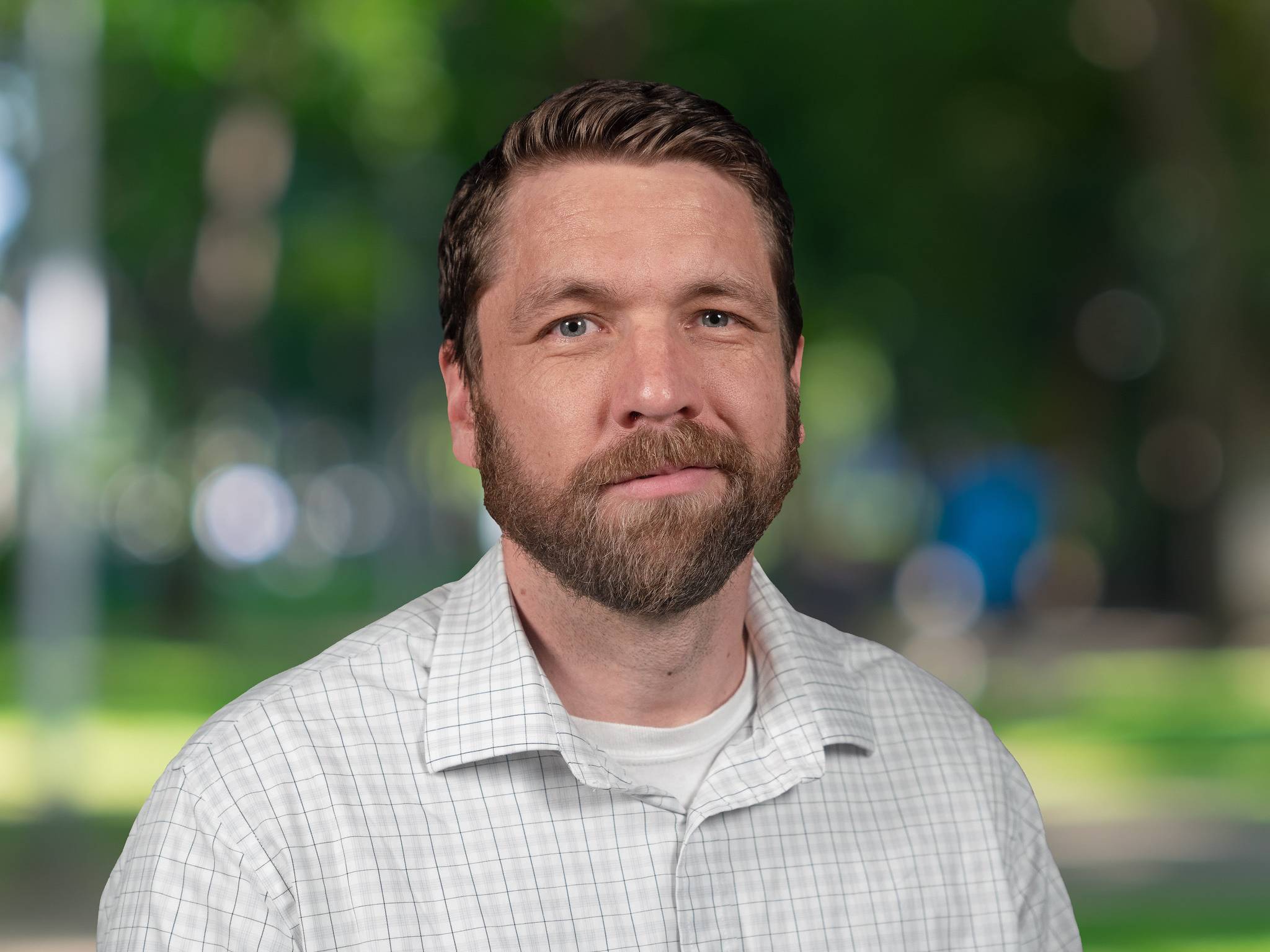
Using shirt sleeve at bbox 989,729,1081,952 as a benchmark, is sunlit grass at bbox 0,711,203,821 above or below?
above

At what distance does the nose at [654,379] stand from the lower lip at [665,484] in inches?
3.3

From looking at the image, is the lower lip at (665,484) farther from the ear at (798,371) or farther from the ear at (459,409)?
the ear at (459,409)

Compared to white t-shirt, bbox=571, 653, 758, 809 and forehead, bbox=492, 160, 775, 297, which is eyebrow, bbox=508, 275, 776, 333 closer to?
forehead, bbox=492, 160, 775, 297

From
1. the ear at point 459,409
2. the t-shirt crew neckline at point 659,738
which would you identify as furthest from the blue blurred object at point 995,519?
the t-shirt crew neckline at point 659,738

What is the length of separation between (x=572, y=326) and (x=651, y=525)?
1.08ft

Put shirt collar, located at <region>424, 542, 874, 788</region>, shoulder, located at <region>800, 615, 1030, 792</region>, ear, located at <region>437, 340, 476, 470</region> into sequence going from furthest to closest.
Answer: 1. ear, located at <region>437, 340, 476, 470</region>
2. shoulder, located at <region>800, 615, 1030, 792</region>
3. shirt collar, located at <region>424, 542, 874, 788</region>

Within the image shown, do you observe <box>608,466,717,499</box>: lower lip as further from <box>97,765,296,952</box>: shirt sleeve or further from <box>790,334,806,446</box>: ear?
<box>97,765,296,952</box>: shirt sleeve

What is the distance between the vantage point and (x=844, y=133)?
2402cm

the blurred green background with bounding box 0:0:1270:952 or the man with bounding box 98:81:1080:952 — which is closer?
the man with bounding box 98:81:1080:952

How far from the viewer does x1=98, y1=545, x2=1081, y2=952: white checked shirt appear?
243 centimetres

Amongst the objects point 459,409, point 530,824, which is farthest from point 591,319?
point 530,824

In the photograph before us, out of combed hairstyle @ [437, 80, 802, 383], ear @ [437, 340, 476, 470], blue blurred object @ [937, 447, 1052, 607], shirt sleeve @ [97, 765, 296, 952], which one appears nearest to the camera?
shirt sleeve @ [97, 765, 296, 952]

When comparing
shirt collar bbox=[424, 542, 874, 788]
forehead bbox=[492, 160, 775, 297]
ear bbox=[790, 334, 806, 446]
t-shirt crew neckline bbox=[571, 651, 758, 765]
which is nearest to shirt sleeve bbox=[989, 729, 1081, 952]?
shirt collar bbox=[424, 542, 874, 788]

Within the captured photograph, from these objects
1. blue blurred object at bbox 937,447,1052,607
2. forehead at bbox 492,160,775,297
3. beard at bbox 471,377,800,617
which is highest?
blue blurred object at bbox 937,447,1052,607
